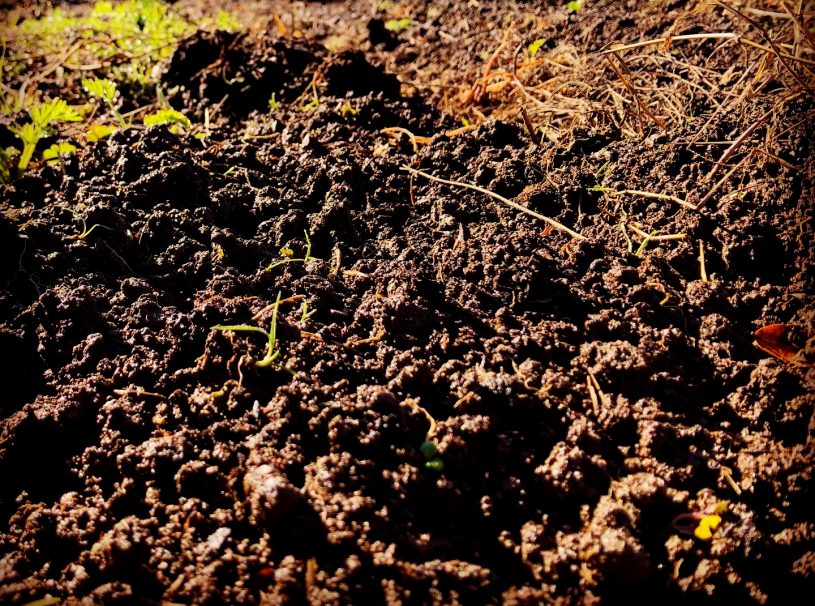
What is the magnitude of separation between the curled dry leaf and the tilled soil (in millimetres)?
29

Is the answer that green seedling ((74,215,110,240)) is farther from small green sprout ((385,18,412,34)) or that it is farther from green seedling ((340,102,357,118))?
small green sprout ((385,18,412,34))

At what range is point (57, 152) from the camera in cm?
255

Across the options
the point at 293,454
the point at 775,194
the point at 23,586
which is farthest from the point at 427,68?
the point at 23,586

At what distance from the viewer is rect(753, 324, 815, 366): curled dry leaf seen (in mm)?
1666

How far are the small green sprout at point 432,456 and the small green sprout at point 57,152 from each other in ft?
7.00

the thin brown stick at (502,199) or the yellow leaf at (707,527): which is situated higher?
the thin brown stick at (502,199)

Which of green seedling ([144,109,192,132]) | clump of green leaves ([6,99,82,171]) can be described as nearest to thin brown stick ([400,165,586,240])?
green seedling ([144,109,192,132])

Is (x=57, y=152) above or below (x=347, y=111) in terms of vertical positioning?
below

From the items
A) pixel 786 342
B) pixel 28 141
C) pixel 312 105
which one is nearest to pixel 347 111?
pixel 312 105

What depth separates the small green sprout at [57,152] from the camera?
2523mm

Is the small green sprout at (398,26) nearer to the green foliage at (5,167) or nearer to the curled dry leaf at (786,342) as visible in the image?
the green foliage at (5,167)

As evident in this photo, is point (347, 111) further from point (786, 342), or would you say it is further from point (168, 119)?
point (786, 342)

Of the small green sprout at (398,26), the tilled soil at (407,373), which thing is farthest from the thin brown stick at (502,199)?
the small green sprout at (398,26)

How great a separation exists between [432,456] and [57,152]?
7.43 feet
